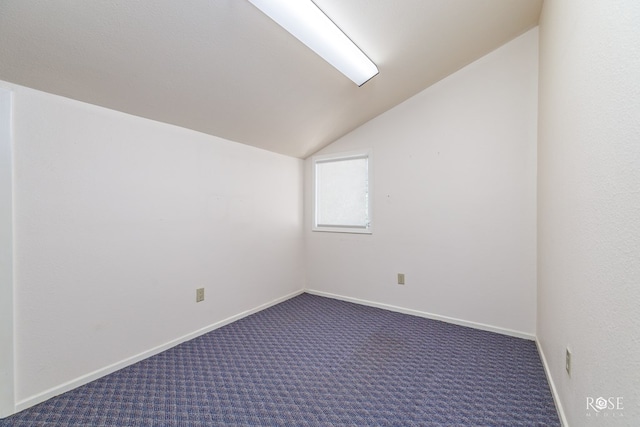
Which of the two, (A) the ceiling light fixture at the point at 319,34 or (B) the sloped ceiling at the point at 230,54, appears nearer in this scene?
(B) the sloped ceiling at the point at 230,54

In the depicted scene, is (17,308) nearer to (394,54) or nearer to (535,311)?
(394,54)

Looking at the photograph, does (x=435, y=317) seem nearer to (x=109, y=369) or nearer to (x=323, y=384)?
(x=323, y=384)

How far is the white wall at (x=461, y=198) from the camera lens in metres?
2.27

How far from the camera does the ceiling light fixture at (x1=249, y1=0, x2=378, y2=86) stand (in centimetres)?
147

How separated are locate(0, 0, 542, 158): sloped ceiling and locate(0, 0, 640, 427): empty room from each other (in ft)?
0.05

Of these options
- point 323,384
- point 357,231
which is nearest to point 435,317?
point 357,231

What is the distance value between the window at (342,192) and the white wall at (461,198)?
131 millimetres

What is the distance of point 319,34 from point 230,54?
564mm

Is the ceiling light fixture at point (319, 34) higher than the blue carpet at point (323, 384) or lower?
higher

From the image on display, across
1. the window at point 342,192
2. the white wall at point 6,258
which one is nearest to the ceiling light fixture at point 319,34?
the window at point 342,192

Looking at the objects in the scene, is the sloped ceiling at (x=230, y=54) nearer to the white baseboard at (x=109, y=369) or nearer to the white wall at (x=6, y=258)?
the white wall at (x=6, y=258)

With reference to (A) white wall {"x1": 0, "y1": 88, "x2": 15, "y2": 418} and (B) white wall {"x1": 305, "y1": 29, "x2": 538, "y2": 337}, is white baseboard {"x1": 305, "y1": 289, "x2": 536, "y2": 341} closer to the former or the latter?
(B) white wall {"x1": 305, "y1": 29, "x2": 538, "y2": 337}

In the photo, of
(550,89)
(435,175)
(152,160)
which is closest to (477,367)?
(435,175)

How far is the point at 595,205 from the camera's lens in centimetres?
96
